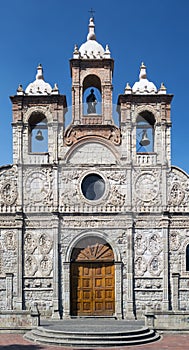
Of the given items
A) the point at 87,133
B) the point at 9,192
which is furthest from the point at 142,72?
the point at 9,192

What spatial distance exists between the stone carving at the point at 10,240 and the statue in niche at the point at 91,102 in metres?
7.34

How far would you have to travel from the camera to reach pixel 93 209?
24.8 metres

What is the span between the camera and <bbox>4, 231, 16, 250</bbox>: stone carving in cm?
2448

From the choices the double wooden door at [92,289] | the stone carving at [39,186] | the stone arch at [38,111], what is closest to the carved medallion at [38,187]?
the stone carving at [39,186]

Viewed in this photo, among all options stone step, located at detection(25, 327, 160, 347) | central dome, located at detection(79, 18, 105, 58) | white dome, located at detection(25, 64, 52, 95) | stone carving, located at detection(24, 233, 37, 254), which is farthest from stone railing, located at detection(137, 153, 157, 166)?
stone step, located at detection(25, 327, 160, 347)

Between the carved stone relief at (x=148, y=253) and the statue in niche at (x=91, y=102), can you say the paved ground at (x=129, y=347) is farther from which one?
the statue in niche at (x=91, y=102)

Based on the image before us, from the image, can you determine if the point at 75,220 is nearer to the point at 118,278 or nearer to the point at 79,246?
the point at 79,246

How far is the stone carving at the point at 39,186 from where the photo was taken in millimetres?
24891

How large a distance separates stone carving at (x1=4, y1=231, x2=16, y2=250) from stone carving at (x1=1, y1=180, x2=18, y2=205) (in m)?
1.52

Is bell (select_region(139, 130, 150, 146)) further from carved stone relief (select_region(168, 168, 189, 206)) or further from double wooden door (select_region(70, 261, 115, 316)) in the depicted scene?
double wooden door (select_region(70, 261, 115, 316))

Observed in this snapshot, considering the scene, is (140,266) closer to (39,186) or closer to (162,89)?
(39,186)

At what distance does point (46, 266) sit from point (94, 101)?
8766 millimetres

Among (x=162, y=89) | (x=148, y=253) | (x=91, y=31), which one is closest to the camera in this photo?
(x=148, y=253)

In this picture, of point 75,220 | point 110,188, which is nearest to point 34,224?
point 75,220
